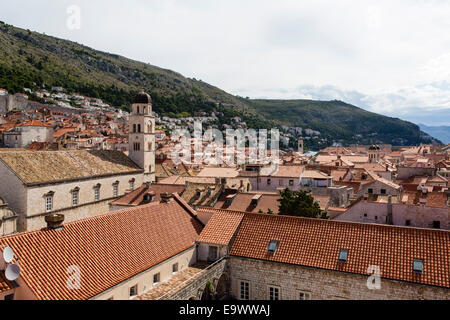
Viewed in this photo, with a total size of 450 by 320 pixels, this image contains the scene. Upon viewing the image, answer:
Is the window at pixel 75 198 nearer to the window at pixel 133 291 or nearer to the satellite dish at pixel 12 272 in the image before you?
the window at pixel 133 291

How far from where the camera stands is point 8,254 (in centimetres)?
1391

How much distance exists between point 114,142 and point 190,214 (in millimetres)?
85893

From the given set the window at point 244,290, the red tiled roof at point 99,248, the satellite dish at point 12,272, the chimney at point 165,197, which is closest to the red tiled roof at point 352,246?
the window at point 244,290

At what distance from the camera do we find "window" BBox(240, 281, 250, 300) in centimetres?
2112

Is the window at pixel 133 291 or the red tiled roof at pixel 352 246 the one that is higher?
the red tiled roof at pixel 352 246

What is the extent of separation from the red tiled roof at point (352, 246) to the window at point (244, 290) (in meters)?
1.78

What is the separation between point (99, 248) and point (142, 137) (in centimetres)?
3532

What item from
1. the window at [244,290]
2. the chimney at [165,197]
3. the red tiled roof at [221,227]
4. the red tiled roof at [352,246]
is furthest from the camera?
Result: the chimney at [165,197]

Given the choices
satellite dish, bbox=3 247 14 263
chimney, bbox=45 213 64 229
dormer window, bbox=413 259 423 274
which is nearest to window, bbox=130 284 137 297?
chimney, bbox=45 213 64 229

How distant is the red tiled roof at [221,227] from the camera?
22.4 metres

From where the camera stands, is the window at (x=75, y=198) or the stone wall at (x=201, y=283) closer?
the stone wall at (x=201, y=283)

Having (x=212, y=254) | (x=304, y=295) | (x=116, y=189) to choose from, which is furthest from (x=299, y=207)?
(x=116, y=189)

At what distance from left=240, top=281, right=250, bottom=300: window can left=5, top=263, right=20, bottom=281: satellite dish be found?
1246cm
